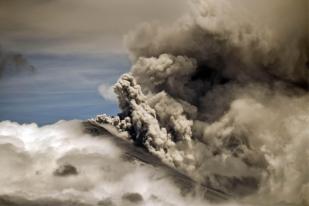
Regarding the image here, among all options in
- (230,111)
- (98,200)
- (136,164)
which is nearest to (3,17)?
(98,200)

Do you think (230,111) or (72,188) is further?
(230,111)

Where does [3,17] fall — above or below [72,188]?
above

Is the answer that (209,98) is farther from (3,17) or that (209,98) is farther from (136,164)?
(3,17)

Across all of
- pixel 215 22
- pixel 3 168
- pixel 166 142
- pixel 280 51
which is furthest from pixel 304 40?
pixel 3 168

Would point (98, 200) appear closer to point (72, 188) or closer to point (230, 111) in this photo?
point (72, 188)

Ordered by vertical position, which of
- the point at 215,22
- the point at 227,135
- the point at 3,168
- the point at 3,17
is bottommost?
the point at 3,168

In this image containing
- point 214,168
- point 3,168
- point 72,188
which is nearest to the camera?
point 3,168

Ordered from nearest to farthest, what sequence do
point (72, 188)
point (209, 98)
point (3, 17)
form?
point (3, 17)
point (72, 188)
point (209, 98)
